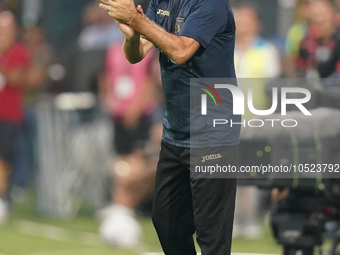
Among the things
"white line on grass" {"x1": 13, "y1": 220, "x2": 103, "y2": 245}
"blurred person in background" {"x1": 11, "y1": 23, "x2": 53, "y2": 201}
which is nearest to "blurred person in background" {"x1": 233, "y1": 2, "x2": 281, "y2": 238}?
"white line on grass" {"x1": 13, "y1": 220, "x2": 103, "y2": 245}

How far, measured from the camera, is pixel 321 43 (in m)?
5.50

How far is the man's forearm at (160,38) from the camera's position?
311 cm

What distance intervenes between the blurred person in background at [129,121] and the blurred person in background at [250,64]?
36.7 inches

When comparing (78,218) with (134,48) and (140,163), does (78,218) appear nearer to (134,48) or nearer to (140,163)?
(140,163)

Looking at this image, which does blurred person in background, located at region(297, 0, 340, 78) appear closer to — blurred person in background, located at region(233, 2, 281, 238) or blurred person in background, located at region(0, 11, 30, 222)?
blurred person in background, located at region(233, 2, 281, 238)

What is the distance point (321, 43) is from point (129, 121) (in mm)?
2123

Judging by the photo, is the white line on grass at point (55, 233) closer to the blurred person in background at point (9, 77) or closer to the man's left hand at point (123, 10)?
the blurred person in background at point (9, 77)

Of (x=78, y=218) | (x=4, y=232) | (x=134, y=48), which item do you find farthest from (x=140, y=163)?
(x=134, y=48)

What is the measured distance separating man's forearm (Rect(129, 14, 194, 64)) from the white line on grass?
126 inches

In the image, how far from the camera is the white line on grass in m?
5.97

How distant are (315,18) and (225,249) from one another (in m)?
2.90

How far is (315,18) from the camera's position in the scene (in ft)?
18.2

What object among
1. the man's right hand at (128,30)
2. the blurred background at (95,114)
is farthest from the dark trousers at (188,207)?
the blurred background at (95,114)

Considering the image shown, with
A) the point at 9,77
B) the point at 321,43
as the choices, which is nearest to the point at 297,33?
the point at 321,43
